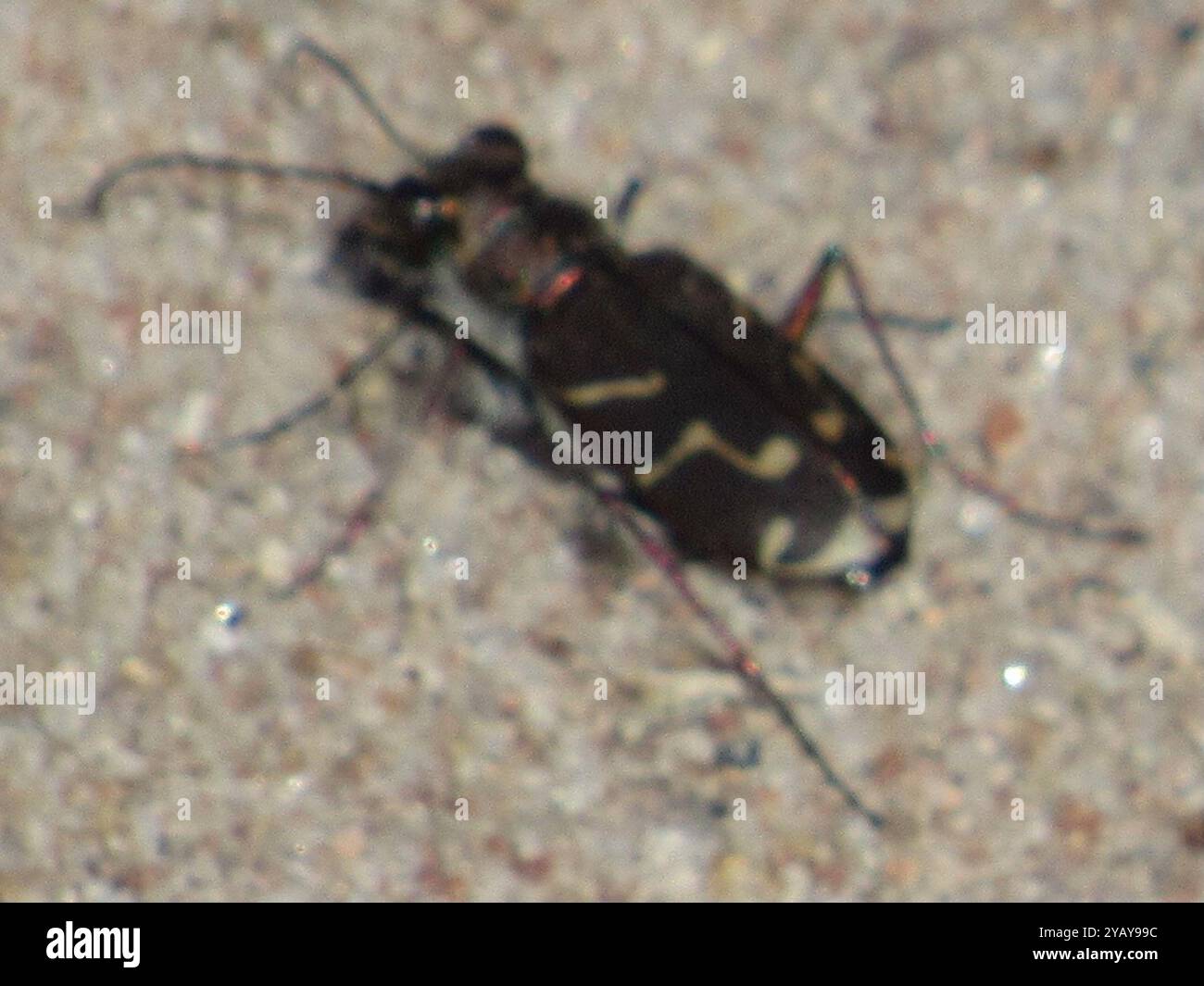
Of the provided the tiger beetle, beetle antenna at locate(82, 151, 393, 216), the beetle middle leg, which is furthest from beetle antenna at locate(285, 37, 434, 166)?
the beetle middle leg

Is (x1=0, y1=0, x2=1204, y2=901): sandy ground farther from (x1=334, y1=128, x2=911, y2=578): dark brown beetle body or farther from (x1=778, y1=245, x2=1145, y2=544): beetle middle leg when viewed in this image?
(x1=334, y1=128, x2=911, y2=578): dark brown beetle body

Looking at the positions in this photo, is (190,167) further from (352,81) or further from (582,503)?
(582,503)

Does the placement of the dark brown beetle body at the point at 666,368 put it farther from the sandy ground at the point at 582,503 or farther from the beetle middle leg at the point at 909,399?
the sandy ground at the point at 582,503

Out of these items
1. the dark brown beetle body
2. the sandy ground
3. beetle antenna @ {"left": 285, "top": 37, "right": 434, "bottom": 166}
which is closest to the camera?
the dark brown beetle body

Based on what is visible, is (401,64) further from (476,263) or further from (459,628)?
(459,628)

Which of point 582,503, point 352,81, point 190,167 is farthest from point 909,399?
point 190,167

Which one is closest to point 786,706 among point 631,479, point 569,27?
point 631,479
